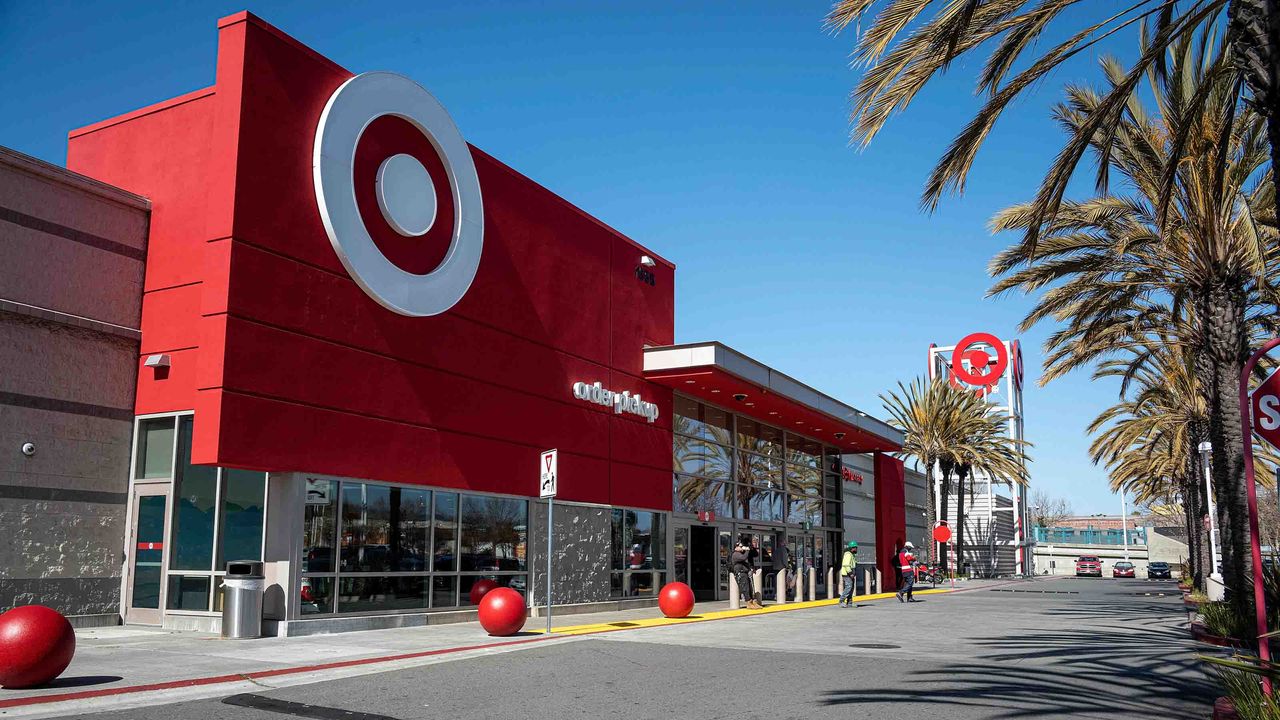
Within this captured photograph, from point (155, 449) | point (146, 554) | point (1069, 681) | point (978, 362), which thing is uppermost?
point (978, 362)

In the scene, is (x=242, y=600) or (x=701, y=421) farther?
(x=701, y=421)

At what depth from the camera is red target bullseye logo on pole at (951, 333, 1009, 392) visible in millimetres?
82812

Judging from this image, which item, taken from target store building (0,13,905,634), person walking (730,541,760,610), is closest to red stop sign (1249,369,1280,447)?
target store building (0,13,905,634)

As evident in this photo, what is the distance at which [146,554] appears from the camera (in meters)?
16.4

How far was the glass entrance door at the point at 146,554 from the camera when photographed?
53.2ft

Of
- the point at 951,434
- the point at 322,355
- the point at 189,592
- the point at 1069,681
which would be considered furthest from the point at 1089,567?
the point at 189,592

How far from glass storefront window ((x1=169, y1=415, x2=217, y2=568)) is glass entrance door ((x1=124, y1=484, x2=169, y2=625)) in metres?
0.24

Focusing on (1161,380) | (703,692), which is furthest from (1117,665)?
(1161,380)

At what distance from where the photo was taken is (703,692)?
10.6 m

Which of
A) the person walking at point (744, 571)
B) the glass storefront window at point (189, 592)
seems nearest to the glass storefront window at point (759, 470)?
the person walking at point (744, 571)

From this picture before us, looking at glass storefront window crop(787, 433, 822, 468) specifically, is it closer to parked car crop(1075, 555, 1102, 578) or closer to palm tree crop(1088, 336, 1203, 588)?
palm tree crop(1088, 336, 1203, 588)

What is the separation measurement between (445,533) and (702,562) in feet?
36.9

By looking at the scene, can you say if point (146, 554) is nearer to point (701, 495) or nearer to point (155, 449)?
point (155, 449)

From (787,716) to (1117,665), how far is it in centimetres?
671
